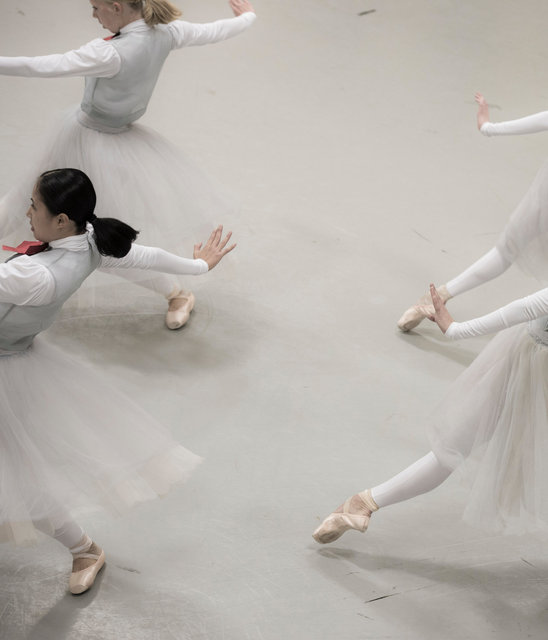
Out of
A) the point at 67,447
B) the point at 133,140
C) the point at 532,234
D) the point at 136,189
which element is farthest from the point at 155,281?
the point at 532,234

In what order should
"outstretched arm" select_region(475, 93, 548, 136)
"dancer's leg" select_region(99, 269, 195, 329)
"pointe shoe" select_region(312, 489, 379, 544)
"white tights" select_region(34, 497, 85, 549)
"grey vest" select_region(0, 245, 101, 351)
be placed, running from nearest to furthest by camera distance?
"grey vest" select_region(0, 245, 101, 351)
"white tights" select_region(34, 497, 85, 549)
"pointe shoe" select_region(312, 489, 379, 544)
"outstretched arm" select_region(475, 93, 548, 136)
"dancer's leg" select_region(99, 269, 195, 329)

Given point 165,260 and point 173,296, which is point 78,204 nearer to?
point 165,260

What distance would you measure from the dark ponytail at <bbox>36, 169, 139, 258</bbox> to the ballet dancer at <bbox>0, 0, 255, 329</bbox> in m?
0.61

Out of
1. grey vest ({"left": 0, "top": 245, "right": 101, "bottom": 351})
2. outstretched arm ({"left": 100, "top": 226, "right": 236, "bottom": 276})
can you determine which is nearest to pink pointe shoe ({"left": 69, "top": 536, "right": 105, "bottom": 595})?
grey vest ({"left": 0, "top": 245, "right": 101, "bottom": 351})

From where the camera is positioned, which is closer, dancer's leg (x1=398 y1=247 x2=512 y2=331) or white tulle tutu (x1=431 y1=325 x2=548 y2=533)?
white tulle tutu (x1=431 y1=325 x2=548 y2=533)

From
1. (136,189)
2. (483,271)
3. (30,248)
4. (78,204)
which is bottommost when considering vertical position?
(136,189)

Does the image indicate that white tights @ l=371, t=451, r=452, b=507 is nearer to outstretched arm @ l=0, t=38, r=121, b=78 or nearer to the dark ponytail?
the dark ponytail

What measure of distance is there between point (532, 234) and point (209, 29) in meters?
1.20

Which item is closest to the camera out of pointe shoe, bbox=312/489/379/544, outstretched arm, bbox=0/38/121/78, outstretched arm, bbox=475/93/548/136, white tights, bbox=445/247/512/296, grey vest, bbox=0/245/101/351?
grey vest, bbox=0/245/101/351

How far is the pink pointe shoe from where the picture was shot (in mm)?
2018

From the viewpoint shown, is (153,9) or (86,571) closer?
(86,571)

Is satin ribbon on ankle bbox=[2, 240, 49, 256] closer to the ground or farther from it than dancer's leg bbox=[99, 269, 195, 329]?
farther from it

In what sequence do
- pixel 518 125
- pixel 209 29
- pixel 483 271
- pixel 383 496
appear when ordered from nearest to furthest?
pixel 383 496, pixel 518 125, pixel 209 29, pixel 483 271

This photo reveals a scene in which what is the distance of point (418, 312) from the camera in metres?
2.97
